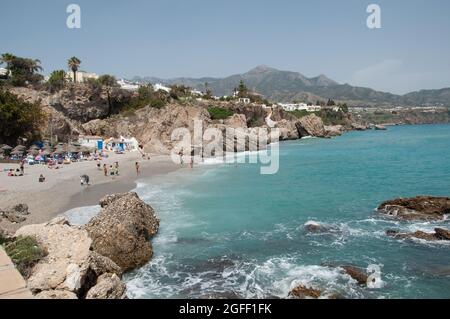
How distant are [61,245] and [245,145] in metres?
55.6

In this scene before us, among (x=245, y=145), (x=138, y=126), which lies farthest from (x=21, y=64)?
(x=245, y=145)

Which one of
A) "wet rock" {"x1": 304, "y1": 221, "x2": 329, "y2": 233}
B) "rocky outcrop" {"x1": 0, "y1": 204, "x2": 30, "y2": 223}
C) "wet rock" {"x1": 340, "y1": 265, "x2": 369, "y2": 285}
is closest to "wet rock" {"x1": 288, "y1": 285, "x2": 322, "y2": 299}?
"wet rock" {"x1": 340, "y1": 265, "x2": 369, "y2": 285}

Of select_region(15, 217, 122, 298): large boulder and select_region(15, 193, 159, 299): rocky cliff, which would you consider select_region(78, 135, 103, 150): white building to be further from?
select_region(15, 217, 122, 298): large boulder

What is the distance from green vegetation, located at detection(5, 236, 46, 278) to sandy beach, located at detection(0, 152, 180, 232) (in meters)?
6.65

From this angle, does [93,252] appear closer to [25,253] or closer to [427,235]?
[25,253]

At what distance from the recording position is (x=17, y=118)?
45594mm

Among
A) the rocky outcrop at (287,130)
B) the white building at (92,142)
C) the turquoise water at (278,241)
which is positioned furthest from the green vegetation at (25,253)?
the rocky outcrop at (287,130)

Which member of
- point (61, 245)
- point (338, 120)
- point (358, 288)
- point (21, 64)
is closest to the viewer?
point (61, 245)

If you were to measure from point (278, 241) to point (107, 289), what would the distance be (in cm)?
943

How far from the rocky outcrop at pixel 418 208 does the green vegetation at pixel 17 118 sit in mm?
41605

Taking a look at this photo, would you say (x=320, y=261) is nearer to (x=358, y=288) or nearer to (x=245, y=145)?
(x=358, y=288)

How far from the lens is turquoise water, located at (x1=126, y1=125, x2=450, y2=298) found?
12992mm

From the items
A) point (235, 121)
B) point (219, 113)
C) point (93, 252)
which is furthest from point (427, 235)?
point (219, 113)

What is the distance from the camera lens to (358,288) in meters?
12.7
